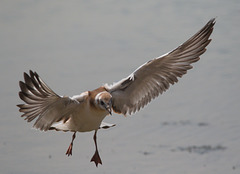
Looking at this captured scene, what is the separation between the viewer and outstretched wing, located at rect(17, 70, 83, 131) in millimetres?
4730

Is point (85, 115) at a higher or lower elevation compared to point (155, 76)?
lower

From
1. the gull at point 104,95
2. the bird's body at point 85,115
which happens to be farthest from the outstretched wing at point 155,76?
the bird's body at point 85,115

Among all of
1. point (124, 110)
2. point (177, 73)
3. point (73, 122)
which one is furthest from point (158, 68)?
point (73, 122)

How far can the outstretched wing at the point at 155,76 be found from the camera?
569 cm

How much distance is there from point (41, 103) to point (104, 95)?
0.73 metres

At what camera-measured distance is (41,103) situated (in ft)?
16.3

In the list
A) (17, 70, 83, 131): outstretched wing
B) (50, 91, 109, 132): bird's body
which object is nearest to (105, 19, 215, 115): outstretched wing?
(50, 91, 109, 132): bird's body

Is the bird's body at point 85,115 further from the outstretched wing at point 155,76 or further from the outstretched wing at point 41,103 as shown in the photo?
the outstretched wing at point 155,76

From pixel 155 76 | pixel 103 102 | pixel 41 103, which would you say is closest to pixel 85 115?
pixel 103 102

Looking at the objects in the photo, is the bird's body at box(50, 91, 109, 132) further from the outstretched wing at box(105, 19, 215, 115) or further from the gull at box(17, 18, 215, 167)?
the outstretched wing at box(105, 19, 215, 115)

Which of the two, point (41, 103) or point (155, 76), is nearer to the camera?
point (41, 103)

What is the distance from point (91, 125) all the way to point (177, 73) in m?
1.18

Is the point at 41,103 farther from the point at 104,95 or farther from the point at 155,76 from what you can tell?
the point at 155,76

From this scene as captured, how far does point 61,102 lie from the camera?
5121mm
